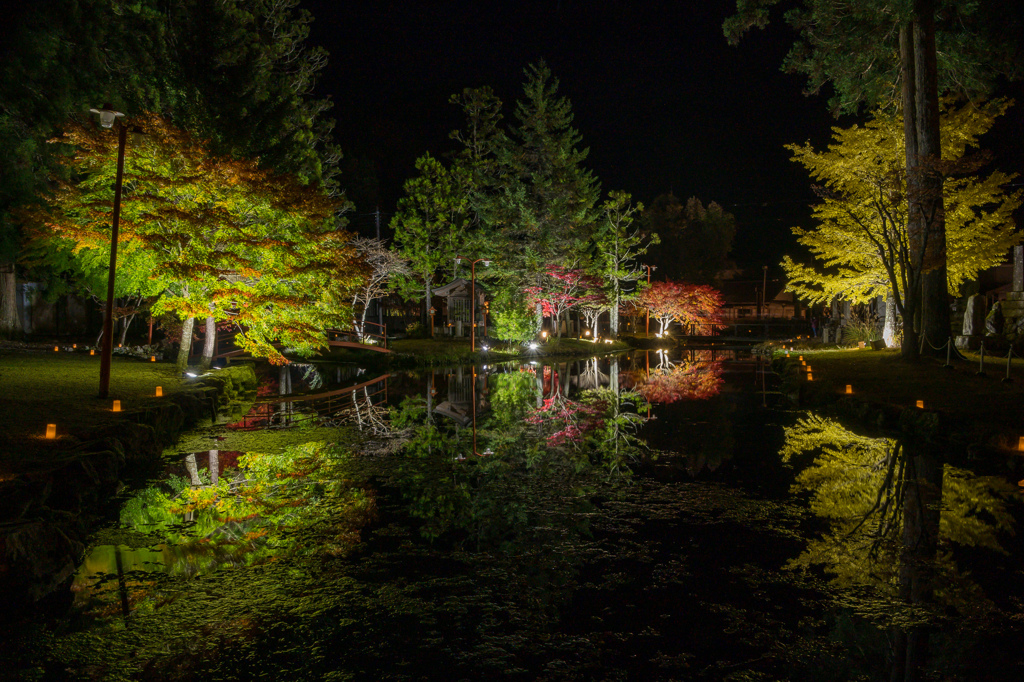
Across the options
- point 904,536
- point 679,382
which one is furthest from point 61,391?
point 679,382

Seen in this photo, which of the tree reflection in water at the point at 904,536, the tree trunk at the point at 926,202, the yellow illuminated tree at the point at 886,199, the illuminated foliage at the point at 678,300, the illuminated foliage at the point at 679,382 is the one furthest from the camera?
the illuminated foliage at the point at 678,300

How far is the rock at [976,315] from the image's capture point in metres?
22.6

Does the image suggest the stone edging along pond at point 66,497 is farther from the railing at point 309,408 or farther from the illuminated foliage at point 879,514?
the illuminated foliage at point 879,514

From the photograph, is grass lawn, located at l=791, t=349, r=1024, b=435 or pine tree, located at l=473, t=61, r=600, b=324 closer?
grass lawn, located at l=791, t=349, r=1024, b=435

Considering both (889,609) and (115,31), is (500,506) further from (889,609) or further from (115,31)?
(115,31)

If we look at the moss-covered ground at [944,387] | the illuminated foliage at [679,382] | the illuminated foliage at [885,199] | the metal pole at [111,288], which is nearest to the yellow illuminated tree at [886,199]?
the illuminated foliage at [885,199]

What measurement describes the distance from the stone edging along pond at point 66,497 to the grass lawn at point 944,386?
41.5 ft

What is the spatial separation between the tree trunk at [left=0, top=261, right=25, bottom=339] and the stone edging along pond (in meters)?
20.3

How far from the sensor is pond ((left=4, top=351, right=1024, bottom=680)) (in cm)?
420

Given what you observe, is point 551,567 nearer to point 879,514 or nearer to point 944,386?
point 879,514

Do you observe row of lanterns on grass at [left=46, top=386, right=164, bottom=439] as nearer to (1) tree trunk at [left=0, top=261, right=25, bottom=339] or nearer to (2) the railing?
(2) the railing

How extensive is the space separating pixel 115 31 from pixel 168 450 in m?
22.9

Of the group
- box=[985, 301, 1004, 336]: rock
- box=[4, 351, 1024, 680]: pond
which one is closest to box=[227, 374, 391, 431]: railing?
box=[4, 351, 1024, 680]: pond

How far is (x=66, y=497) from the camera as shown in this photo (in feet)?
23.2
